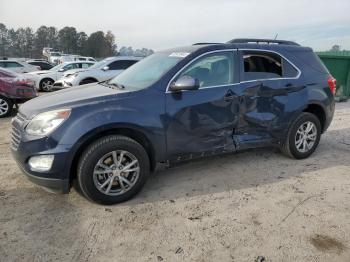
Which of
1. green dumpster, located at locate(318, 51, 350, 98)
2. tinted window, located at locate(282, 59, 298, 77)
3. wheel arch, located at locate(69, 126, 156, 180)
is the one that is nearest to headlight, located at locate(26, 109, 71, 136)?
wheel arch, located at locate(69, 126, 156, 180)

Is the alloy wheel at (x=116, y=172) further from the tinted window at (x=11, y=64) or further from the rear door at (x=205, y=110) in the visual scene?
the tinted window at (x=11, y=64)

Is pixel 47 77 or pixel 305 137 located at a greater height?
pixel 305 137

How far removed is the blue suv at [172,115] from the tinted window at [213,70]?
1cm

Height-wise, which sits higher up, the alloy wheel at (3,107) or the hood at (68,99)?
the hood at (68,99)

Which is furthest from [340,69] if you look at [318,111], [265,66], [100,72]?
[265,66]

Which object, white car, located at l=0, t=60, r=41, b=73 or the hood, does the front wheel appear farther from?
the hood

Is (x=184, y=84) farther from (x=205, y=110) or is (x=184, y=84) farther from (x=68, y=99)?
(x=68, y=99)

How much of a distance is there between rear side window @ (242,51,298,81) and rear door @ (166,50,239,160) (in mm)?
218

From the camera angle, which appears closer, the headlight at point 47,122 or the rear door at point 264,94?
the headlight at point 47,122

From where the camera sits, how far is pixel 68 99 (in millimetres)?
3941

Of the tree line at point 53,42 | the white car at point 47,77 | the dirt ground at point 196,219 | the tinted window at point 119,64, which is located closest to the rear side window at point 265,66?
the dirt ground at point 196,219

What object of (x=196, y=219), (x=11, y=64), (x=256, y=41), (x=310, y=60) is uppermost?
(x=256, y=41)

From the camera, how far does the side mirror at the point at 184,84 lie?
158 inches

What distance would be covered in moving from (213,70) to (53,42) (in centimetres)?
8306
